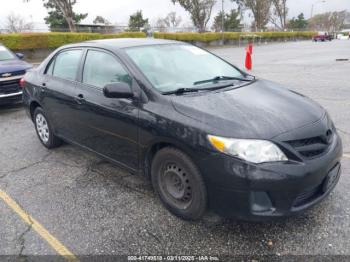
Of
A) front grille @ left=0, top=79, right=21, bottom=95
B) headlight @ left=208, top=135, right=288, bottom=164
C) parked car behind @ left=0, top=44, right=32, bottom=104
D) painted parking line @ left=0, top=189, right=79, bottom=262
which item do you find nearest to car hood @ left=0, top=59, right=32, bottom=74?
parked car behind @ left=0, top=44, right=32, bottom=104

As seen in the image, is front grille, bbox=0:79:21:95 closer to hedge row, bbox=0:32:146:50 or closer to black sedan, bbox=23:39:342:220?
black sedan, bbox=23:39:342:220

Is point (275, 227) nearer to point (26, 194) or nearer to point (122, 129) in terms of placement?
point (122, 129)

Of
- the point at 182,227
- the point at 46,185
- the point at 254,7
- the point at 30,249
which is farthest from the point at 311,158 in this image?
the point at 254,7

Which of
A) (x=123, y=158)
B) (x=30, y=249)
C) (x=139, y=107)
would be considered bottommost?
(x=30, y=249)

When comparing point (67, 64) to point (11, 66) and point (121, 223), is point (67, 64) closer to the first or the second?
point (121, 223)

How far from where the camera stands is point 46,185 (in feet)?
12.1

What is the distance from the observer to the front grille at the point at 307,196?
97.8 inches

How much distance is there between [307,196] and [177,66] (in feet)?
6.07

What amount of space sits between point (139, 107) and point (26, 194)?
168 centimetres

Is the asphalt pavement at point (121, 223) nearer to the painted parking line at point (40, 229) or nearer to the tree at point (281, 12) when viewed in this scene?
the painted parking line at point (40, 229)

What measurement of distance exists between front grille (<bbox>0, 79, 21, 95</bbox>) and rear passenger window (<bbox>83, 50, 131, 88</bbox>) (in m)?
4.12

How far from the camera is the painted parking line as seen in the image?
100 inches

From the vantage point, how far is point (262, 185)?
2.35 m

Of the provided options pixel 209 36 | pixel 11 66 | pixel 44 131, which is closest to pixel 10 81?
pixel 11 66
